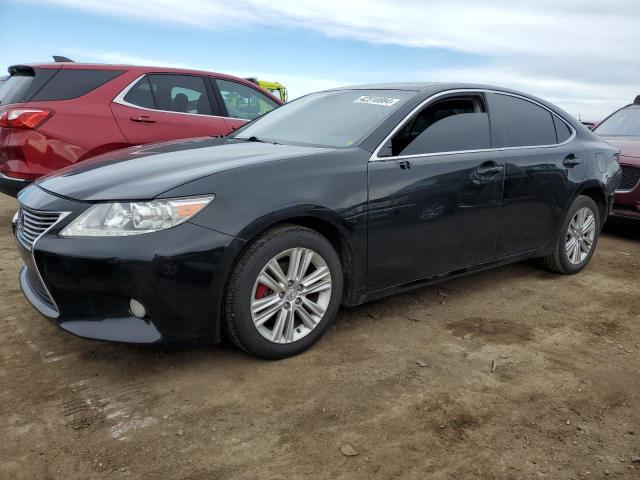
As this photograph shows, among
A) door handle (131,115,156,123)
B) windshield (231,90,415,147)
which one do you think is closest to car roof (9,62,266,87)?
door handle (131,115,156,123)

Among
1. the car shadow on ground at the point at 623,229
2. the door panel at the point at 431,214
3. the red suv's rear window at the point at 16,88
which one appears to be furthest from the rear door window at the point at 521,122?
the red suv's rear window at the point at 16,88

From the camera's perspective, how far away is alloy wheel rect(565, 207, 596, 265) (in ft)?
14.8

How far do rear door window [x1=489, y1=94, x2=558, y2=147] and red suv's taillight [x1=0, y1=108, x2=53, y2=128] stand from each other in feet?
12.4

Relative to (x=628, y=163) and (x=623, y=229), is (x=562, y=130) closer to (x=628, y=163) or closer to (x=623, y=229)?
(x=628, y=163)

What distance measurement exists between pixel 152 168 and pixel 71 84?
112 inches

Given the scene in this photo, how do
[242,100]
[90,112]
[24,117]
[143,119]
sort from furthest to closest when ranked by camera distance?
1. [242,100]
2. [143,119]
3. [90,112]
4. [24,117]

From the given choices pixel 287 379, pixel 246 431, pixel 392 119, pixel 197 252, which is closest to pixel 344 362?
pixel 287 379

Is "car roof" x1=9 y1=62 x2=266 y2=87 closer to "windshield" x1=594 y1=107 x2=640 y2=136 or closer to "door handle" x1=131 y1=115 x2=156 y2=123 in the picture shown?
"door handle" x1=131 y1=115 x2=156 y2=123

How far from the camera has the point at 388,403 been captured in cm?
250

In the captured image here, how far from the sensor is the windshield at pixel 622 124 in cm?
720

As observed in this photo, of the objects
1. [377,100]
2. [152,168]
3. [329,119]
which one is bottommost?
[152,168]

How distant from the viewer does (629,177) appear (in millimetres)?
6043

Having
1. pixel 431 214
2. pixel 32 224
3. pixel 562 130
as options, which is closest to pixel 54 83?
pixel 32 224

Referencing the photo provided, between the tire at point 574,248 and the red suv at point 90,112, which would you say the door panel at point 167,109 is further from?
the tire at point 574,248
